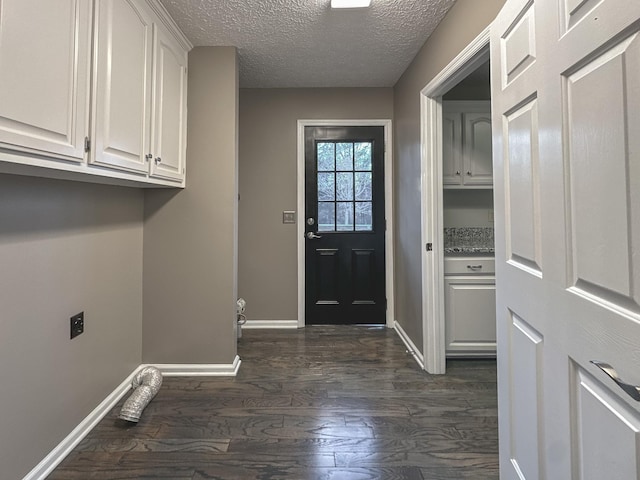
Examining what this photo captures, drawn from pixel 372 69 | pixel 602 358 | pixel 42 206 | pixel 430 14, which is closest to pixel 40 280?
pixel 42 206

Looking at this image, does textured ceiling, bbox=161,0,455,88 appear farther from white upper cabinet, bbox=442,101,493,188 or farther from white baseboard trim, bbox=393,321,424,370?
white baseboard trim, bbox=393,321,424,370

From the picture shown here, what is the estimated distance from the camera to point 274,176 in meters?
3.27

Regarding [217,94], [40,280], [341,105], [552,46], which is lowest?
[40,280]

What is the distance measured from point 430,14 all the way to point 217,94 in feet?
4.89

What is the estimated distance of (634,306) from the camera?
0.63 metres

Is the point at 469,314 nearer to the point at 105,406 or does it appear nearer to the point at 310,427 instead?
the point at 310,427

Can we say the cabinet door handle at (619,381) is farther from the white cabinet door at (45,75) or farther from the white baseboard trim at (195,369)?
the white baseboard trim at (195,369)

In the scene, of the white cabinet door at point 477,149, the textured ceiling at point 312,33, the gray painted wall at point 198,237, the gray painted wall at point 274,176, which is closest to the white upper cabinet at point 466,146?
the white cabinet door at point 477,149

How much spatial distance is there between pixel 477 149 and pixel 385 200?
3.08 ft

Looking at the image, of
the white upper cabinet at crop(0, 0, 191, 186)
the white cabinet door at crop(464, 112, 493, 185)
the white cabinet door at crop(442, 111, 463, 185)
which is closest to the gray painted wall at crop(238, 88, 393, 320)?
the white cabinet door at crop(442, 111, 463, 185)

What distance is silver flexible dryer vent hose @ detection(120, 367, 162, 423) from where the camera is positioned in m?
1.73

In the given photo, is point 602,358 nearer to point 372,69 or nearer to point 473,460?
point 473,460

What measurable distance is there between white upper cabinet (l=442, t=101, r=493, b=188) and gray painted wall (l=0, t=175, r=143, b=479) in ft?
8.11

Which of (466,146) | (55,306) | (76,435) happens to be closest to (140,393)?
(76,435)
